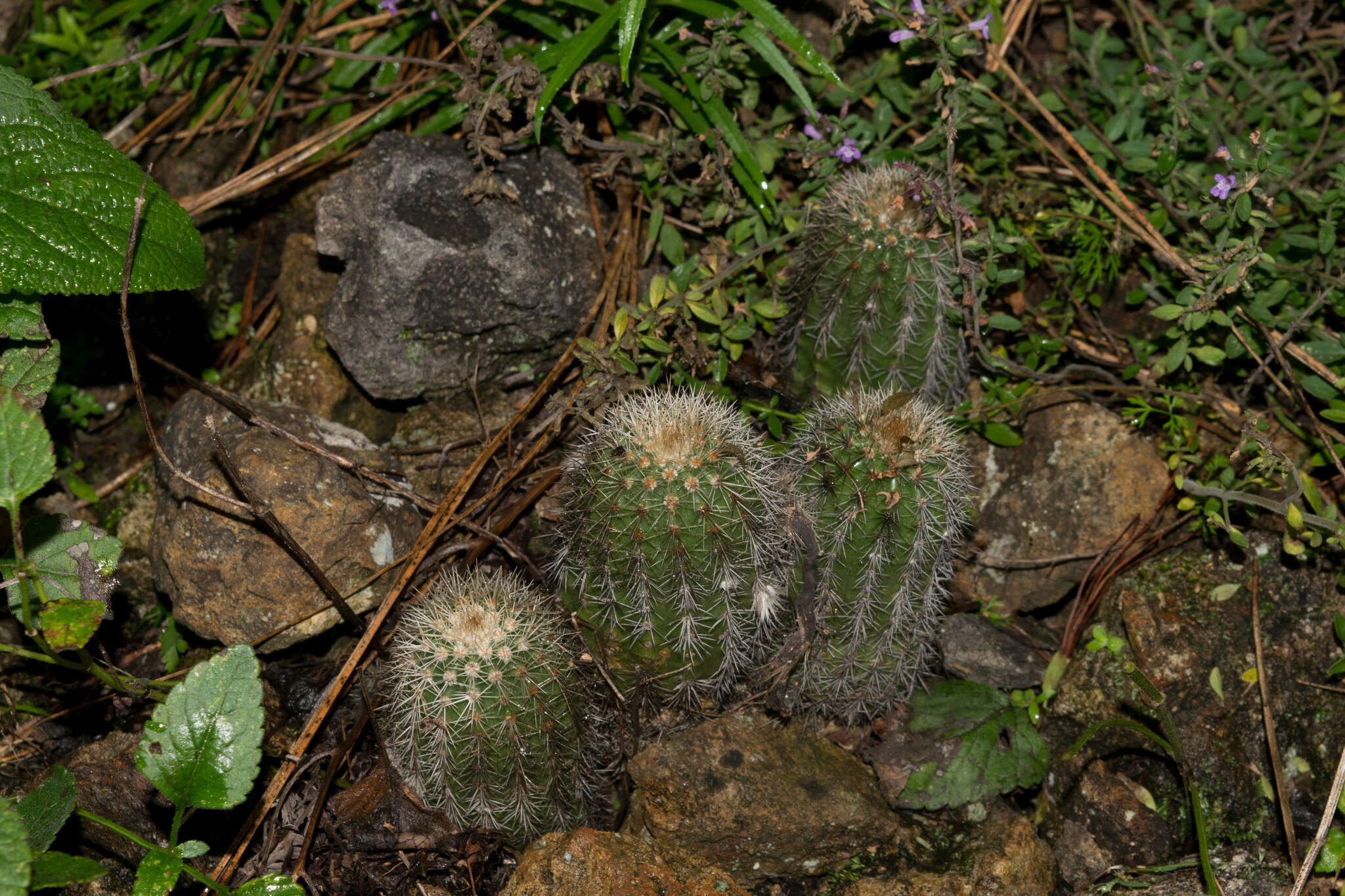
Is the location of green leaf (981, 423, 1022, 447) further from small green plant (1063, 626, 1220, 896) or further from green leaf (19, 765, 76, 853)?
green leaf (19, 765, 76, 853)

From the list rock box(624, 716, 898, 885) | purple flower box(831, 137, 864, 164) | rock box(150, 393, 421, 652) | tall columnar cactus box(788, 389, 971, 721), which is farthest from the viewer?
purple flower box(831, 137, 864, 164)

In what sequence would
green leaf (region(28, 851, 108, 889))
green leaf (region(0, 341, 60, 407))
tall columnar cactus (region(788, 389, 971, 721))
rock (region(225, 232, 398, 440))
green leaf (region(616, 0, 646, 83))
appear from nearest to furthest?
1. green leaf (region(28, 851, 108, 889))
2. tall columnar cactus (region(788, 389, 971, 721))
3. green leaf (region(0, 341, 60, 407))
4. green leaf (region(616, 0, 646, 83))
5. rock (region(225, 232, 398, 440))

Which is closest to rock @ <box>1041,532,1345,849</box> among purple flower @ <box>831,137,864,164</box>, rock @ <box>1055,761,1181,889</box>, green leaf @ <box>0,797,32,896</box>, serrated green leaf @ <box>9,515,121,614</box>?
rock @ <box>1055,761,1181,889</box>

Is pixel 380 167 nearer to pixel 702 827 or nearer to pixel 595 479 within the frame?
pixel 595 479

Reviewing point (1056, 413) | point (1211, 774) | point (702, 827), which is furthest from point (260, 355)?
point (1211, 774)

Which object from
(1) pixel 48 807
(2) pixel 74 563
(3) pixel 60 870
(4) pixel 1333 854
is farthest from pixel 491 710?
(4) pixel 1333 854

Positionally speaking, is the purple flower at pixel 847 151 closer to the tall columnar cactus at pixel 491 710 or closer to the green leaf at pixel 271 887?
the tall columnar cactus at pixel 491 710
